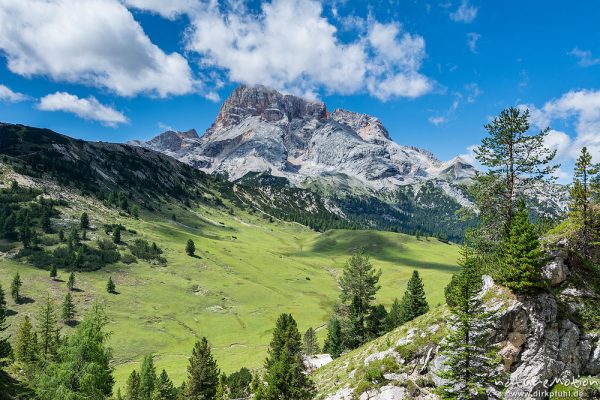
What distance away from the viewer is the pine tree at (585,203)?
111 feet

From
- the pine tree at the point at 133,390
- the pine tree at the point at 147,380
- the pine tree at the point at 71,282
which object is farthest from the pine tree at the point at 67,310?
the pine tree at the point at 133,390

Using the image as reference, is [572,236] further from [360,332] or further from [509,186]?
[360,332]

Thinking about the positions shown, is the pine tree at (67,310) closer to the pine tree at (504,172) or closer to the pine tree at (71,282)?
the pine tree at (71,282)

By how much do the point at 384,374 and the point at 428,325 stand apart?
245 inches

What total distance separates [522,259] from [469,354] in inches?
359

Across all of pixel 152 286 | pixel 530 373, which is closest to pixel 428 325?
pixel 530 373

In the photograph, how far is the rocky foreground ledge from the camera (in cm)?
2819

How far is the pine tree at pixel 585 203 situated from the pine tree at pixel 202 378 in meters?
45.4

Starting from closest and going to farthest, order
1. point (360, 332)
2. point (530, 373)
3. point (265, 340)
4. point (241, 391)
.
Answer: point (530, 373) < point (360, 332) < point (241, 391) < point (265, 340)

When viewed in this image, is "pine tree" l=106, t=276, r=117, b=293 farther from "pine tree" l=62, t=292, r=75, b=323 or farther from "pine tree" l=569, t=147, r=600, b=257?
"pine tree" l=569, t=147, r=600, b=257

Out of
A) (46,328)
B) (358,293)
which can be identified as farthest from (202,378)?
(46,328)

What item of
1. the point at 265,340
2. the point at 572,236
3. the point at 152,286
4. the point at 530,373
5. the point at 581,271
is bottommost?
the point at 265,340

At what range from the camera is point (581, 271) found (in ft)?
109

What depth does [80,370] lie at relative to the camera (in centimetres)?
3716
